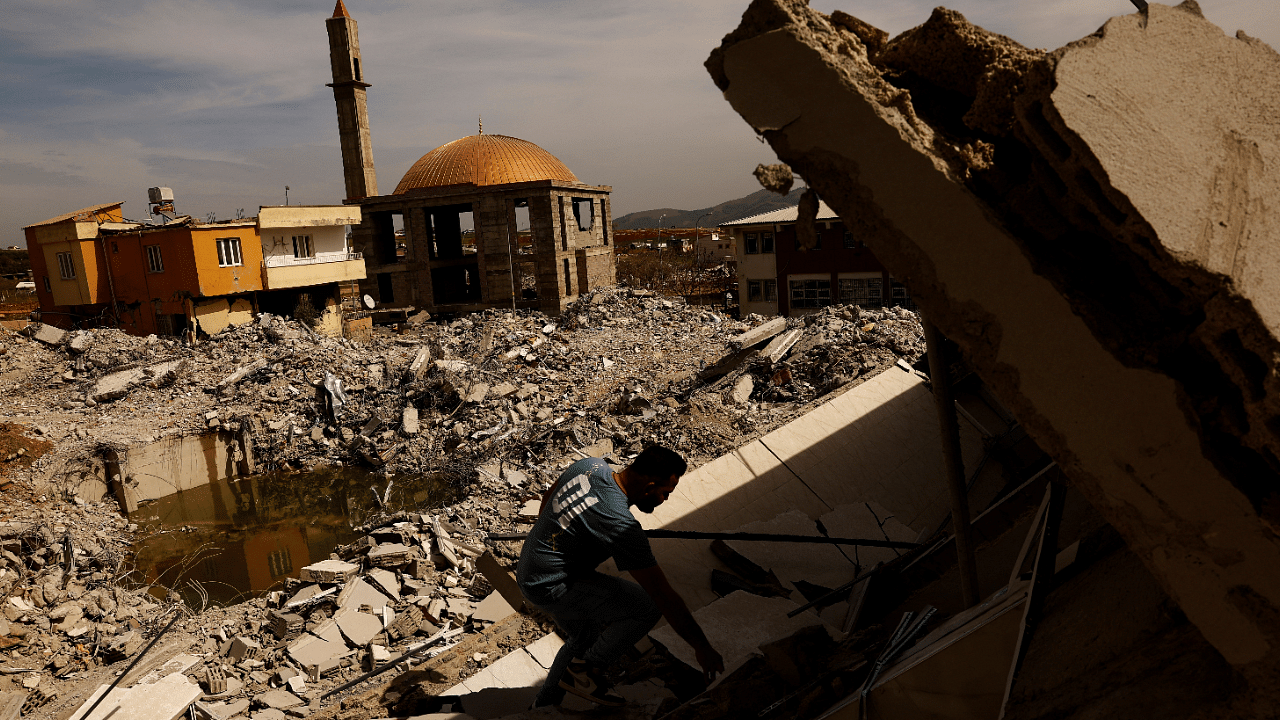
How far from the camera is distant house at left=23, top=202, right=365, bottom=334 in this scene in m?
19.7

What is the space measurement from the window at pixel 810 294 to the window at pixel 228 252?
698 inches

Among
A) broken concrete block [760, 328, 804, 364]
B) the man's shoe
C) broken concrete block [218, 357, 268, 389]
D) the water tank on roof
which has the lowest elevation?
broken concrete block [218, 357, 268, 389]

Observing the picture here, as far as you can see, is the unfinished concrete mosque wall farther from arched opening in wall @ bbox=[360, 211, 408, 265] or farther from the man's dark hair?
arched opening in wall @ bbox=[360, 211, 408, 265]

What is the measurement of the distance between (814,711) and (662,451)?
1.22 metres

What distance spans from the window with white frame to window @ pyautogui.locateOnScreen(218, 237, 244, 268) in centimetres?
255

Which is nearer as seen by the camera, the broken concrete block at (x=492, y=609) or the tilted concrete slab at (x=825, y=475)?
the tilted concrete slab at (x=825, y=475)

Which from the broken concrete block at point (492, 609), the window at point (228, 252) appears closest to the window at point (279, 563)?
the broken concrete block at point (492, 609)

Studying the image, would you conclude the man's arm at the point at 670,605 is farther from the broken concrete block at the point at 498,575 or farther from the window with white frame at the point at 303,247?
the window with white frame at the point at 303,247

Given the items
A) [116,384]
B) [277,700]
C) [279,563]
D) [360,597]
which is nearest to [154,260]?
[116,384]

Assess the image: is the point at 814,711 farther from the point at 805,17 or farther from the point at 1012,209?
the point at 805,17

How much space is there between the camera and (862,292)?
24219 millimetres

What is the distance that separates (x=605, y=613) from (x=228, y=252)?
69.3 ft

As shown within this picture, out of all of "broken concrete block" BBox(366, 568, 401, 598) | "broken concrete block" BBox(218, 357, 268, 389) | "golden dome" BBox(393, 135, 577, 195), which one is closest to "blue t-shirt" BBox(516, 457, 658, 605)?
"broken concrete block" BBox(366, 568, 401, 598)

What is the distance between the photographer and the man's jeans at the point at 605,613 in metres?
3.31
